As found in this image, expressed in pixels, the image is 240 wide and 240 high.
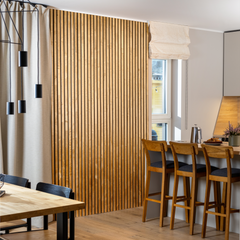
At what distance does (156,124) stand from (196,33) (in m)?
1.60

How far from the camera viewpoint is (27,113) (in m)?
4.76

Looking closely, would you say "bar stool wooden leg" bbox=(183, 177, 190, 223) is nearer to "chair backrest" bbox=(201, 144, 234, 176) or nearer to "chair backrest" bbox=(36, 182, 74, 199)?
"chair backrest" bbox=(201, 144, 234, 176)

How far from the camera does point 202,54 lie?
637 centimetres

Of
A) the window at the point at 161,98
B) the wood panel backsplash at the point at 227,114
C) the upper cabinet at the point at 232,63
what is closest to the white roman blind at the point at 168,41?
the window at the point at 161,98

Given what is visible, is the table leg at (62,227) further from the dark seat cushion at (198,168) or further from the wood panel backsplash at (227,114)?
the wood panel backsplash at (227,114)

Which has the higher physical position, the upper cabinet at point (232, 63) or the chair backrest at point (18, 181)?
the upper cabinet at point (232, 63)

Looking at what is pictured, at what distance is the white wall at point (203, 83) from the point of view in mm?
6227

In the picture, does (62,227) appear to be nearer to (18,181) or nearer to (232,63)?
(18,181)

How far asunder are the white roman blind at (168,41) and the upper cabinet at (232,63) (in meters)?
0.88

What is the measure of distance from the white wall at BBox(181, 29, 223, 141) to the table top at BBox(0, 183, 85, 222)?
3.76 metres

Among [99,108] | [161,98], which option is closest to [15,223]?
[99,108]

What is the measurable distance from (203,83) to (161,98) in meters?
0.74

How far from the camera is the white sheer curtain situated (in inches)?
183

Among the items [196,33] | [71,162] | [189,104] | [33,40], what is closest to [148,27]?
[196,33]
